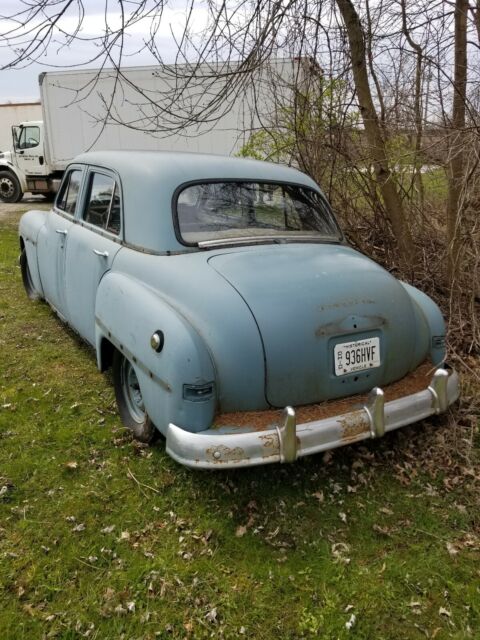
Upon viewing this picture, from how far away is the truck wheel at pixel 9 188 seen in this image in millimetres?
16844

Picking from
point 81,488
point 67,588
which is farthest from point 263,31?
point 67,588

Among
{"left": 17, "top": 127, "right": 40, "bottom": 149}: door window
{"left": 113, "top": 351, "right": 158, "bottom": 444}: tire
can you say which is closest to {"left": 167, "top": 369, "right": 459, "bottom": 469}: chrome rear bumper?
{"left": 113, "top": 351, "right": 158, "bottom": 444}: tire

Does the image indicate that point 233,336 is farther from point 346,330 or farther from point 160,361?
point 346,330

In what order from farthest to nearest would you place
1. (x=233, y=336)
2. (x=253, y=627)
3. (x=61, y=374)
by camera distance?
→ (x=61, y=374)
(x=233, y=336)
(x=253, y=627)

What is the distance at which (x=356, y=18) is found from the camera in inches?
208

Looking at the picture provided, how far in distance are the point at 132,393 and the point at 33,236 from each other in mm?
2839

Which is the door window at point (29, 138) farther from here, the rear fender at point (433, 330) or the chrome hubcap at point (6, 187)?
the rear fender at point (433, 330)

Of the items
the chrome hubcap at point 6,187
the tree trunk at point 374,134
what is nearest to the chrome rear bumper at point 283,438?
the tree trunk at point 374,134

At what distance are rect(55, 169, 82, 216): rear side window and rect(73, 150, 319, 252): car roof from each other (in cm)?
79

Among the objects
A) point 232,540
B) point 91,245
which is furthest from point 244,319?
point 91,245

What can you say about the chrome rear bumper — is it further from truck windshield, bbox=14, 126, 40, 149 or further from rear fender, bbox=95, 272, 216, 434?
truck windshield, bbox=14, 126, 40, 149

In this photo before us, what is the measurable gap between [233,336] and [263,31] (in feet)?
11.4

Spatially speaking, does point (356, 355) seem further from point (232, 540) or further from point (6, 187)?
point (6, 187)

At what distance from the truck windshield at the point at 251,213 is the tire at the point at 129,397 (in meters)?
0.97
